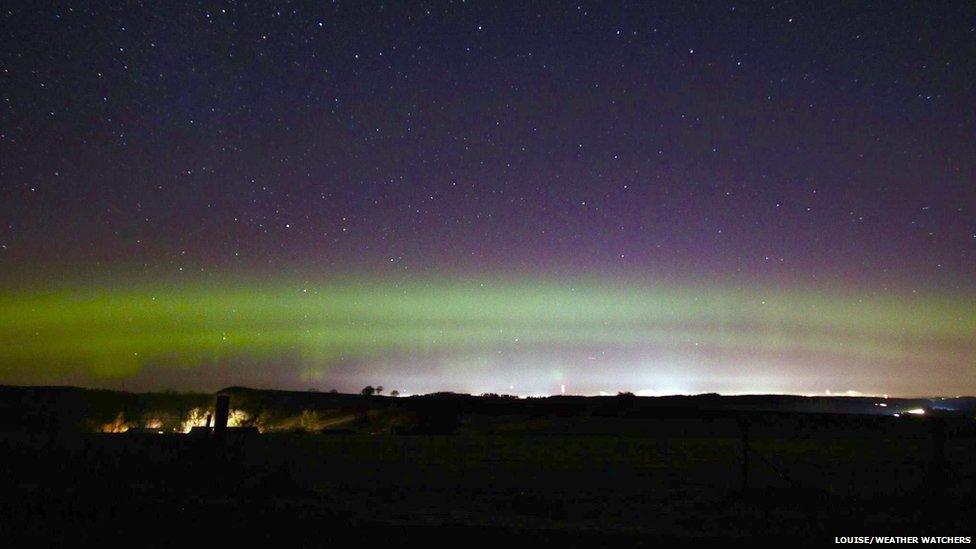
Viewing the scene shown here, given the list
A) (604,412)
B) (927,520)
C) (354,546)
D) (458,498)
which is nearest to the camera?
(354,546)

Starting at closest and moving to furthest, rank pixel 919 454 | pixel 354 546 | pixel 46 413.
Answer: pixel 354 546 → pixel 919 454 → pixel 46 413

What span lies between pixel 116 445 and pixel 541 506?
8677 millimetres

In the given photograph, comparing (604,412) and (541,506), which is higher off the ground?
(604,412)

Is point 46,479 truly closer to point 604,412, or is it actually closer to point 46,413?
point 604,412

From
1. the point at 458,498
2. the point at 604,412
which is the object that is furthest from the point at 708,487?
the point at 458,498

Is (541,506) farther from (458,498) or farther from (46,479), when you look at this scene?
(46,479)

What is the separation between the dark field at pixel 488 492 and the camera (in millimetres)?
9078

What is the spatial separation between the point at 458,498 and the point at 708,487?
15.7 feet

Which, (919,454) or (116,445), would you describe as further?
(919,454)

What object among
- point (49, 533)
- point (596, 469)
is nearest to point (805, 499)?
point (596, 469)

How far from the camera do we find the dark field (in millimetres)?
9078

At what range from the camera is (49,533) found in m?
8.48

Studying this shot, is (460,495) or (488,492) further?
(488,492)

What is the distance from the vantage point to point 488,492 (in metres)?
12.4
